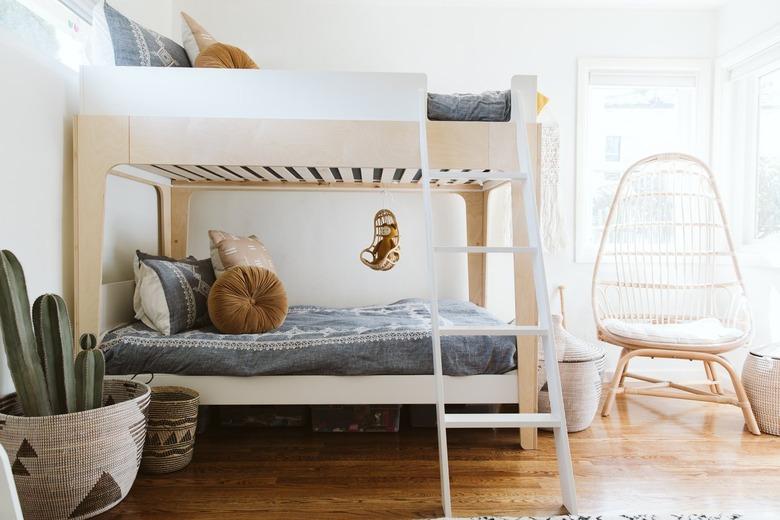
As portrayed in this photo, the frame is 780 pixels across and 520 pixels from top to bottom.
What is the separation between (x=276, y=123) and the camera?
2189 millimetres

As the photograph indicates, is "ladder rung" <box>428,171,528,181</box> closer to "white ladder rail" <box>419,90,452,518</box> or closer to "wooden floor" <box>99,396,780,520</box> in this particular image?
"white ladder rail" <box>419,90,452,518</box>

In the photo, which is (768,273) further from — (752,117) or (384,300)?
(384,300)

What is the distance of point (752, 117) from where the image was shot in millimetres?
3449

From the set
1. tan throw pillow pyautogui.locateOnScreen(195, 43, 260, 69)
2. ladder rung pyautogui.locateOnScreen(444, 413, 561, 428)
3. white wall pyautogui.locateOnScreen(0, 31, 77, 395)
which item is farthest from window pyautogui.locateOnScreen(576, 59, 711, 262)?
white wall pyautogui.locateOnScreen(0, 31, 77, 395)

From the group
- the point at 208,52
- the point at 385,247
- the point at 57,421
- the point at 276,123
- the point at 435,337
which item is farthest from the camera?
the point at 385,247

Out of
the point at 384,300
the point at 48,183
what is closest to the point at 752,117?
the point at 384,300

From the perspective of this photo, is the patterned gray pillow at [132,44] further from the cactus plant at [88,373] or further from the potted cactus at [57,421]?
the cactus plant at [88,373]

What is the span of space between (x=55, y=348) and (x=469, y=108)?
164 cm

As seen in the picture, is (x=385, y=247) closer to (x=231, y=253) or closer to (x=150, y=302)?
(x=231, y=253)

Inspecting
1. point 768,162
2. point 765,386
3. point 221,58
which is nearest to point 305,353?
point 221,58

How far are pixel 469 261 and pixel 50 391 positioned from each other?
2279mm

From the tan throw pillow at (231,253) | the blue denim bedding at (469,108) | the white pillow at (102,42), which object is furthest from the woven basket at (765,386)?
the white pillow at (102,42)

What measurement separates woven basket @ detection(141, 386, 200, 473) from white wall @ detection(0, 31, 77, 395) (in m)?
0.49

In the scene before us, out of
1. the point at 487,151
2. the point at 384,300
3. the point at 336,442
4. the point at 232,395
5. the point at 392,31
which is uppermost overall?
the point at 392,31
